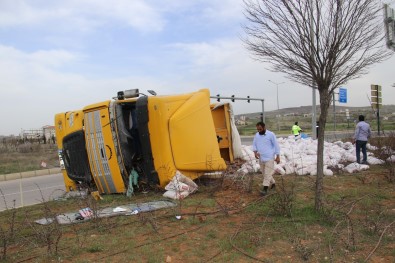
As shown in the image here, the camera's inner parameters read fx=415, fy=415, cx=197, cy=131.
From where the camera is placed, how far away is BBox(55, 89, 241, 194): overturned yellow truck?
8.73 metres

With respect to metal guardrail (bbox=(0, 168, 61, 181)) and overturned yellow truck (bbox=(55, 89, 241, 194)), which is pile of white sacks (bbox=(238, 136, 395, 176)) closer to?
overturned yellow truck (bbox=(55, 89, 241, 194))

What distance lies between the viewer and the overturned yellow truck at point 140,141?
8734mm

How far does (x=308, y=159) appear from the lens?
1208 cm

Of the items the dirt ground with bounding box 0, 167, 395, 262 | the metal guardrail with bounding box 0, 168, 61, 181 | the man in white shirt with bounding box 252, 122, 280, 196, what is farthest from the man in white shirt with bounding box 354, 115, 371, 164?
the metal guardrail with bounding box 0, 168, 61, 181

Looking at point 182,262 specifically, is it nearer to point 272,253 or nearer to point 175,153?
point 272,253

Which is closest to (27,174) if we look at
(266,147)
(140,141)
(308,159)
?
(140,141)

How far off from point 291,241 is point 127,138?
4.97 m

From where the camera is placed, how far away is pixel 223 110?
11352mm

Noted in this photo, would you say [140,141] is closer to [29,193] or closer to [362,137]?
[29,193]

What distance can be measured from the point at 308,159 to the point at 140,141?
5.45 metres

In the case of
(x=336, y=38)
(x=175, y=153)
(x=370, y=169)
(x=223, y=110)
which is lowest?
(x=370, y=169)

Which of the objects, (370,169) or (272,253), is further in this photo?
(370,169)

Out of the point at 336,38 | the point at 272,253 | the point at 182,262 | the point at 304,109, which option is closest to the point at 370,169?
the point at 336,38

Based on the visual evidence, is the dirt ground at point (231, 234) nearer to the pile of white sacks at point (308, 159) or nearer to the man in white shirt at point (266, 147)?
the man in white shirt at point (266, 147)
